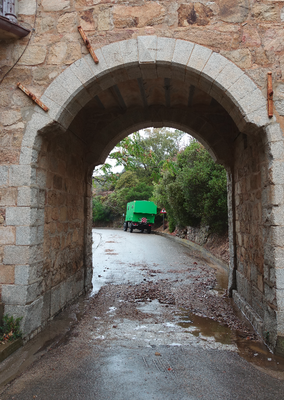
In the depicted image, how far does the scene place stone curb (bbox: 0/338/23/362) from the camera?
269 cm

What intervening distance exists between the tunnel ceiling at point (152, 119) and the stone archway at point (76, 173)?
0.26 feet

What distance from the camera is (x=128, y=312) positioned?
4.17 metres

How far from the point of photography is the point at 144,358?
278cm

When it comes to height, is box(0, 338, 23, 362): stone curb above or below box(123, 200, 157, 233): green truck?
below

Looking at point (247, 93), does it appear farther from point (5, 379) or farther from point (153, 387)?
point (5, 379)

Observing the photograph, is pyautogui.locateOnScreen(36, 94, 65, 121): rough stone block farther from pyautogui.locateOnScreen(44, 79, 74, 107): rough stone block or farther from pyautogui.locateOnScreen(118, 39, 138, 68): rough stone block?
pyautogui.locateOnScreen(118, 39, 138, 68): rough stone block

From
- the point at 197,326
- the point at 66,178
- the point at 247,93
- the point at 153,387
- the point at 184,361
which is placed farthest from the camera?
the point at 66,178

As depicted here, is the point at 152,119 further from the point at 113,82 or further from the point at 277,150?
the point at 277,150

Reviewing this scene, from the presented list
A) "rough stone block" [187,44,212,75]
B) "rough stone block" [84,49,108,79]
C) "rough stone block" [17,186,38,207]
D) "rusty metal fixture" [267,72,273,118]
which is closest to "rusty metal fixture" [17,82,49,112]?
"rough stone block" [84,49,108,79]

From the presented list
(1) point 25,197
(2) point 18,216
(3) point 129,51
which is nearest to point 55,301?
(2) point 18,216

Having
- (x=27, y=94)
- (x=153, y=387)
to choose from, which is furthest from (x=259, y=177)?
(x=27, y=94)

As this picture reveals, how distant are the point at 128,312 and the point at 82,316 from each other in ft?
2.19

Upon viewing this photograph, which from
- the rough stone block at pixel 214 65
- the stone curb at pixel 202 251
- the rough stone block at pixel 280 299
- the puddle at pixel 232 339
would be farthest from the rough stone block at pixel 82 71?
the stone curb at pixel 202 251

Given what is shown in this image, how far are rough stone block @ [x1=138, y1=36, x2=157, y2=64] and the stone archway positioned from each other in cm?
1
